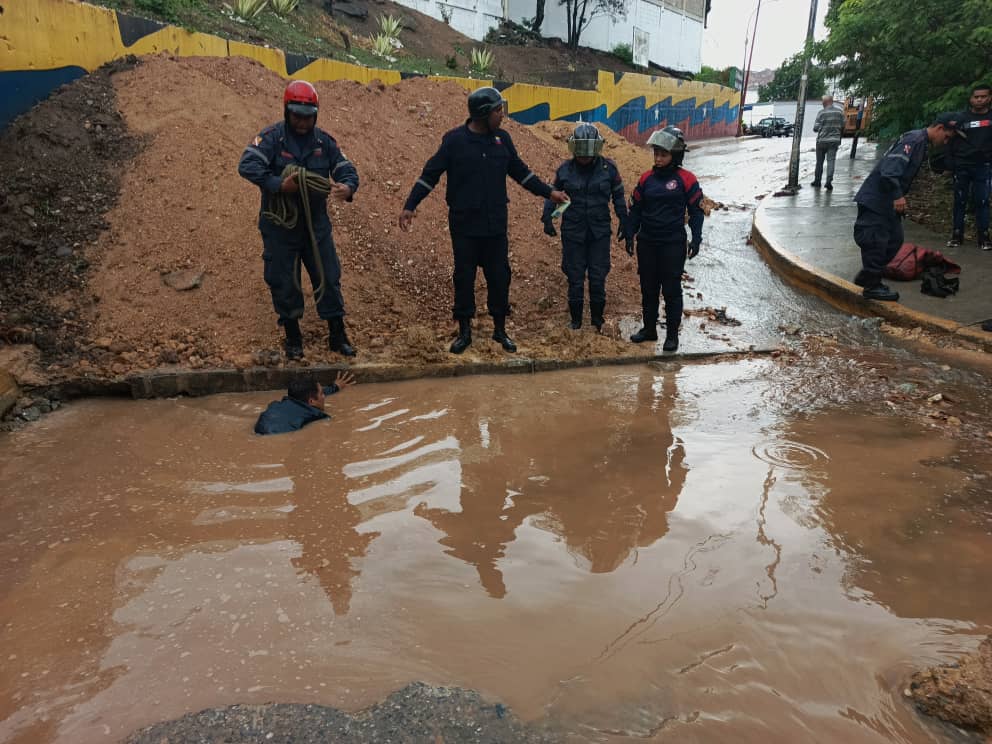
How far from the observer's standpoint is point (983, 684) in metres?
1.90

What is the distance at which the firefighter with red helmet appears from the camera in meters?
4.38

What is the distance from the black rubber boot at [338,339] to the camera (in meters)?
4.93

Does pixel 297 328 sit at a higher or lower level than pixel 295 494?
higher

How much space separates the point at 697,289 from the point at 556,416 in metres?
3.65

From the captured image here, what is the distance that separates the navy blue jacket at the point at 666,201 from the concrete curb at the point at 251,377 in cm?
115

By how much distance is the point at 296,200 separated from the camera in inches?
178

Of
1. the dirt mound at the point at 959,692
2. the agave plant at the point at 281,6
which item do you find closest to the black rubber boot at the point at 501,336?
the dirt mound at the point at 959,692

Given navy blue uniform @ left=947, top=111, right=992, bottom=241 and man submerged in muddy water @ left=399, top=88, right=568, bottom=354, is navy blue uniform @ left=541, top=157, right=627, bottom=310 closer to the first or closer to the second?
man submerged in muddy water @ left=399, top=88, right=568, bottom=354

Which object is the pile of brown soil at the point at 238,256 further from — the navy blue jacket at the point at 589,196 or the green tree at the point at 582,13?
the green tree at the point at 582,13

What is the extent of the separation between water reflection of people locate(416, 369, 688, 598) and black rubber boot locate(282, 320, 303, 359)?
150cm

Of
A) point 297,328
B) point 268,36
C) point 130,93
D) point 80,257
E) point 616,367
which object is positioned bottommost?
point 616,367

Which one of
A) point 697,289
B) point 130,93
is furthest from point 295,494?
point 130,93

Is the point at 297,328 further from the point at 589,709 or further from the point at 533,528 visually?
the point at 589,709

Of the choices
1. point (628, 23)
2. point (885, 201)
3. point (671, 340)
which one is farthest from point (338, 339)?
point (628, 23)
